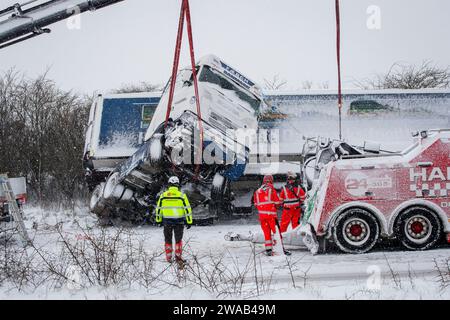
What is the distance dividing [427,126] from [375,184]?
7281 millimetres

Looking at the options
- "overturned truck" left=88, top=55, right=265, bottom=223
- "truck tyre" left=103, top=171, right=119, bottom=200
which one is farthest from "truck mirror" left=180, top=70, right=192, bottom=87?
"truck tyre" left=103, top=171, right=119, bottom=200

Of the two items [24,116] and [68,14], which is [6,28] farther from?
[24,116]

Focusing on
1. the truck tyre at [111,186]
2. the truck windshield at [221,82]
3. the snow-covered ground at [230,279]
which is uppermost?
the truck windshield at [221,82]

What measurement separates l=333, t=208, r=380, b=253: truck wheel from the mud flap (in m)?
0.43

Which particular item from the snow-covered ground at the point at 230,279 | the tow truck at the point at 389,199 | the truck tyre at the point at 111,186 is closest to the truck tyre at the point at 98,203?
the truck tyre at the point at 111,186

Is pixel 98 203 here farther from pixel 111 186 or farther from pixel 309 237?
pixel 309 237

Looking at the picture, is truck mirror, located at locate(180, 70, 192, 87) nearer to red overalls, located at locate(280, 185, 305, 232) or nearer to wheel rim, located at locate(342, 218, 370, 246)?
red overalls, located at locate(280, 185, 305, 232)

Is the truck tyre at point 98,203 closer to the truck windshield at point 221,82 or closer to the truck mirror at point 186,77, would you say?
the truck mirror at point 186,77

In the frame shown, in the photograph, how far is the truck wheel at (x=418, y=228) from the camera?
8.25 meters

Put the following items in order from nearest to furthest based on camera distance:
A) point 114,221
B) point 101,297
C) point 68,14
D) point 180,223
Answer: point 101,297
point 180,223
point 68,14
point 114,221

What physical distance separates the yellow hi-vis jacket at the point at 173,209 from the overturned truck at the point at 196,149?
262cm
